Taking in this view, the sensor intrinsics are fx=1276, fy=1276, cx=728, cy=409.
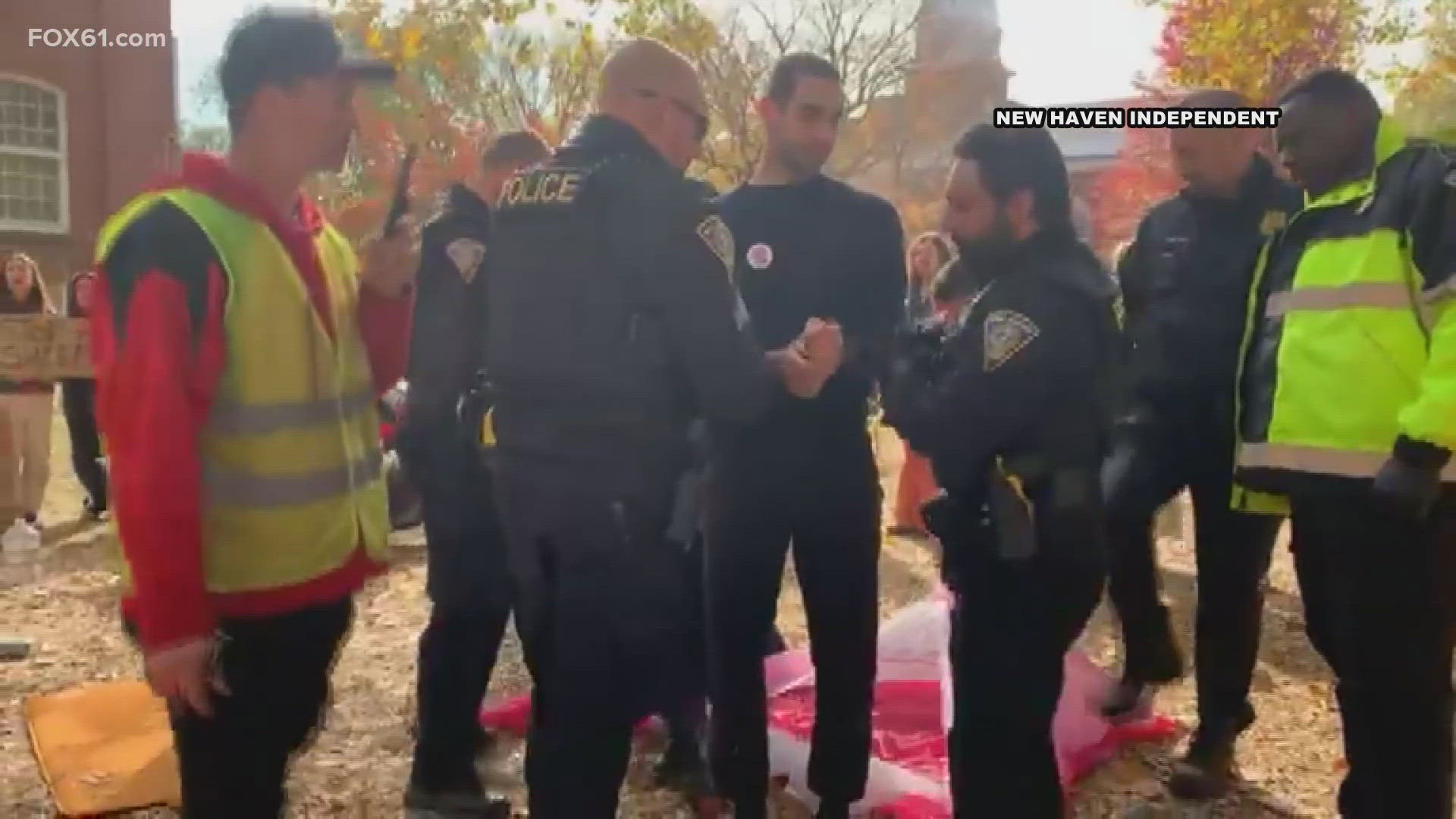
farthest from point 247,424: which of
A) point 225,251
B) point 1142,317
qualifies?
point 1142,317

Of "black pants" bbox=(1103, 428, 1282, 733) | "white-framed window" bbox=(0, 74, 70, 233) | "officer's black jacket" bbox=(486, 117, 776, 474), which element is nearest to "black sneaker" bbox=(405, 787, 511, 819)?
"officer's black jacket" bbox=(486, 117, 776, 474)

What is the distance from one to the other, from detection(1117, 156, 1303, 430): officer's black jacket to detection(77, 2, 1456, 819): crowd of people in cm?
2

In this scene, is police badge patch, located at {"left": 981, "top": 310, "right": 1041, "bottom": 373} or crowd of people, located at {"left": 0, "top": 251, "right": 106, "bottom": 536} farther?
crowd of people, located at {"left": 0, "top": 251, "right": 106, "bottom": 536}

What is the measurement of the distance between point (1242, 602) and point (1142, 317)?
39.8 inches

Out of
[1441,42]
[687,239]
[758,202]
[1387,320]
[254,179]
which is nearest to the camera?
[254,179]

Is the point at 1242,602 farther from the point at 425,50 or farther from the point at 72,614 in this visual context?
the point at 425,50

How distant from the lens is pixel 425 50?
58.9 ft

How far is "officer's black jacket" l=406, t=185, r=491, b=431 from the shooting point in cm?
367

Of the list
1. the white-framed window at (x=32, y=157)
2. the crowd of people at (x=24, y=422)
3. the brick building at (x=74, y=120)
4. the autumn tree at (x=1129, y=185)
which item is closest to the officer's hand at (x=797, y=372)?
the crowd of people at (x=24, y=422)

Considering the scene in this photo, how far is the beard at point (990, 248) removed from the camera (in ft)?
9.76

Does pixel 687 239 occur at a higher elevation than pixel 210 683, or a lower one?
higher

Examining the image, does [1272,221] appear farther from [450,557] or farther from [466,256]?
[450,557]

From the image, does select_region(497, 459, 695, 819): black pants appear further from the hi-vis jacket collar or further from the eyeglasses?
the hi-vis jacket collar

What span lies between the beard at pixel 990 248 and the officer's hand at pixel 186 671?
1855 millimetres
